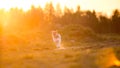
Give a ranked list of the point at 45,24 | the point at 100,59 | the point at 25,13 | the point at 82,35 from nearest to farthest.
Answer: the point at 100,59 → the point at 82,35 → the point at 45,24 → the point at 25,13

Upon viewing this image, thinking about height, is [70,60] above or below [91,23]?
above

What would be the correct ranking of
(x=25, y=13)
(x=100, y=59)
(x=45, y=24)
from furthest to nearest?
(x=25, y=13), (x=45, y=24), (x=100, y=59)

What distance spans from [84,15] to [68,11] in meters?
6.80

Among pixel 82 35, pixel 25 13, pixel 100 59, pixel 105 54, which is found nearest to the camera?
pixel 100 59

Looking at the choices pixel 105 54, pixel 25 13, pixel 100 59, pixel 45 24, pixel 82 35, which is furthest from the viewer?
pixel 25 13

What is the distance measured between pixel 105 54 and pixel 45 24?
65.4 meters

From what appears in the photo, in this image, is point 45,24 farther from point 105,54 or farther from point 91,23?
point 105,54

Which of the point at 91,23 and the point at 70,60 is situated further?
the point at 91,23

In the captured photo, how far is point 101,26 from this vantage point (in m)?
88.7

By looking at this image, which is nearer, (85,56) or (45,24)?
(85,56)

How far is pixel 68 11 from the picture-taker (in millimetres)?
98500

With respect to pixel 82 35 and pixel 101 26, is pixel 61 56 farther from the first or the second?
pixel 101 26

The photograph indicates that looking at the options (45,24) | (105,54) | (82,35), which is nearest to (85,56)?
(105,54)

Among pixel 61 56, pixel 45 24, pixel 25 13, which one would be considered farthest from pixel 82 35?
pixel 61 56
